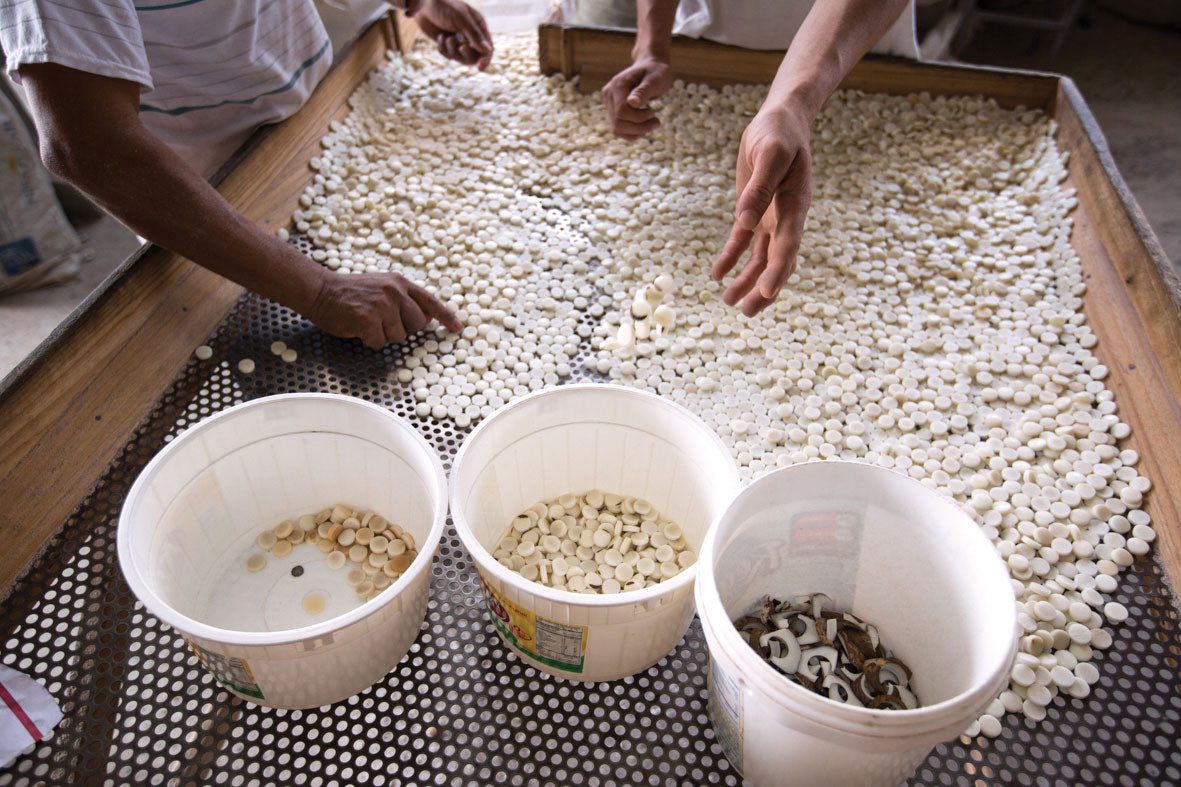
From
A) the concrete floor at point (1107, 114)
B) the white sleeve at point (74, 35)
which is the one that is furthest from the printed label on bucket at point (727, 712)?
the concrete floor at point (1107, 114)

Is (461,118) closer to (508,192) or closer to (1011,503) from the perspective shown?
(508,192)

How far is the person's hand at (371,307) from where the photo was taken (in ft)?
3.90

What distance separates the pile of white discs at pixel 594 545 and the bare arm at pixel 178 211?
41cm

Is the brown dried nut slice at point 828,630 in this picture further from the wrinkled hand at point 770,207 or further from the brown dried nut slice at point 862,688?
the wrinkled hand at point 770,207

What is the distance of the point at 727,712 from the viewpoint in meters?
0.76

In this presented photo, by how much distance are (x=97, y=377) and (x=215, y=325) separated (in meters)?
0.23

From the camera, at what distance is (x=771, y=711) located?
26.4 inches

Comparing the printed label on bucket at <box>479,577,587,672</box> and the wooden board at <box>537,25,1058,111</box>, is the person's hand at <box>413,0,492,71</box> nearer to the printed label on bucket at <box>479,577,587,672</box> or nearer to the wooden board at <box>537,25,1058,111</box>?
the wooden board at <box>537,25,1058,111</box>

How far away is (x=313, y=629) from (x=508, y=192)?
1038mm

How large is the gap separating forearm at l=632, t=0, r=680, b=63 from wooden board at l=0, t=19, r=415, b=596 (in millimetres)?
779

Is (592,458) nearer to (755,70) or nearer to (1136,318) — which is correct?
(1136,318)

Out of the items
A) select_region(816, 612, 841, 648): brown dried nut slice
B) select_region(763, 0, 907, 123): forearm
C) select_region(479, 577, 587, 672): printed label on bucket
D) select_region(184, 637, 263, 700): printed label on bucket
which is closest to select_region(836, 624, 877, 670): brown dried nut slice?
select_region(816, 612, 841, 648): brown dried nut slice

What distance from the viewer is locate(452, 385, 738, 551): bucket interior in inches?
34.7

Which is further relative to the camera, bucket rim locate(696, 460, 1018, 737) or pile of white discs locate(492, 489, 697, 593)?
pile of white discs locate(492, 489, 697, 593)
